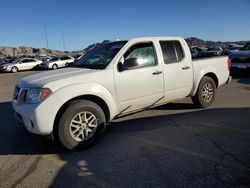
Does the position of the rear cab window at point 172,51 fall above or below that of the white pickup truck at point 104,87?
above

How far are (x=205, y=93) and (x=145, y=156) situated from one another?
10.3ft

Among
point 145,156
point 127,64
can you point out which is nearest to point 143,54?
point 127,64

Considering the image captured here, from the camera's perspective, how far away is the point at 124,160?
148 inches

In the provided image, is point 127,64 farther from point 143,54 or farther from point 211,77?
point 211,77

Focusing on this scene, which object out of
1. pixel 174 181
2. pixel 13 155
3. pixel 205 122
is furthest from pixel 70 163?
pixel 205 122

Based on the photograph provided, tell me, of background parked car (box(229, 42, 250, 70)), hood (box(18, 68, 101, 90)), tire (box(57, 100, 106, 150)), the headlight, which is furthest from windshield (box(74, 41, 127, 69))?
background parked car (box(229, 42, 250, 70))

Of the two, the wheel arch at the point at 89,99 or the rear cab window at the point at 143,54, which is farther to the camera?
the rear cab window at the point at 143,54

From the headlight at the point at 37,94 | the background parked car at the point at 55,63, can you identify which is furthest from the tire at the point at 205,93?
the background parked car at the point at 55,63

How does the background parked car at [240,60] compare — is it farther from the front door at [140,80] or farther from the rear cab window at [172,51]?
the front door at [140,80]

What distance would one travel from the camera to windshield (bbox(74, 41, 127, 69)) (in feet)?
15.7

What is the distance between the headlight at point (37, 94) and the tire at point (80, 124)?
0.40 meters

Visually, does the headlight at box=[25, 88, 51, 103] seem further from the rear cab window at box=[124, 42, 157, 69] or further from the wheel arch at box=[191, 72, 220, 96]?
the wheel arch at box=[191, 72, 220, 96]

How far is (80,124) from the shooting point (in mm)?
4227

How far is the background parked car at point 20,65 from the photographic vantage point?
91.7 ft
